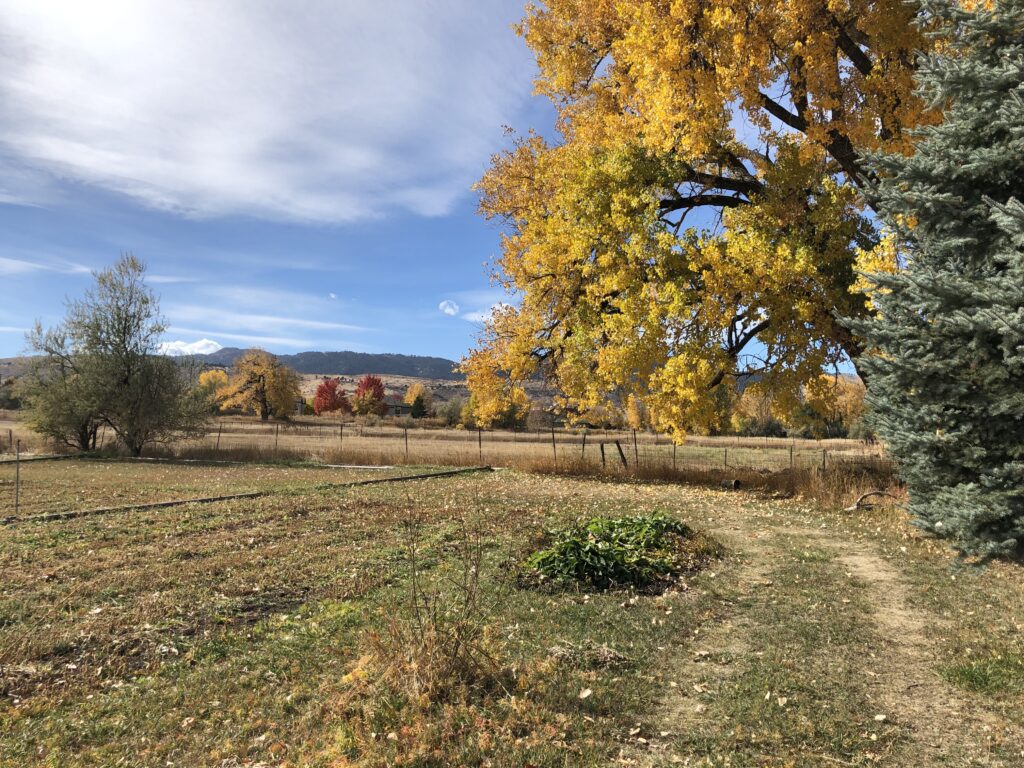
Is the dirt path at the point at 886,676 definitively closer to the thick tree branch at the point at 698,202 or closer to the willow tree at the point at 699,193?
the willow tree at the point at 699,193

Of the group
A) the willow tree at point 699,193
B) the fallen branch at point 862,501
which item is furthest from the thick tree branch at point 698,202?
the fallen branch at point 862,501

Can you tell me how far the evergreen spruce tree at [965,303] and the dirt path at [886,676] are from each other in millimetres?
1212

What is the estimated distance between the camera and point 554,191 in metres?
20.0

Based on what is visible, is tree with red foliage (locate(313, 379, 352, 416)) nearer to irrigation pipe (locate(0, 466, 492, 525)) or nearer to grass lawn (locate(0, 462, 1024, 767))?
irrigation pipe (locate(0, 466, 492, 525))

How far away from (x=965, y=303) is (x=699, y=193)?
1436 centimetres

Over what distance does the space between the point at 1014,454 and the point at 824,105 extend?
11.0 m

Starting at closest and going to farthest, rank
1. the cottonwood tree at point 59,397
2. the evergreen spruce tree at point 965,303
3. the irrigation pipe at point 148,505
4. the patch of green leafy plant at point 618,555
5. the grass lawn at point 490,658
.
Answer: the grass lawn at point 490,658, the evergreen spruce tree at point 965,303, the patch of green leafy plant at point 618,555, the irrigation pipe at point 148,505, the cottonwood tree at point 59,397

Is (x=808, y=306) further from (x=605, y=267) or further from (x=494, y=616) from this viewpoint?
(x=494, y=616)

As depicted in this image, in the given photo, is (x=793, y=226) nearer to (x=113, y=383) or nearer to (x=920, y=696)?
(x=920, y=696)

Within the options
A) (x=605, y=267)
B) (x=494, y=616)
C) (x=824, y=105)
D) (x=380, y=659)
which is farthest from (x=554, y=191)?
(x=380, y=659)

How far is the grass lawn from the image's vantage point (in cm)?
421

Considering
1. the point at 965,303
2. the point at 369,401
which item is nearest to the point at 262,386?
the point at 369,401

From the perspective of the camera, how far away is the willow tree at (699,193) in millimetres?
12875

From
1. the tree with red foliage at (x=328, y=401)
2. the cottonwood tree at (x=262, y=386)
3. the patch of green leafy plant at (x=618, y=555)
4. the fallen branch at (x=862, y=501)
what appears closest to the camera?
the patch of green leafy plant at (x=618, y=555)
